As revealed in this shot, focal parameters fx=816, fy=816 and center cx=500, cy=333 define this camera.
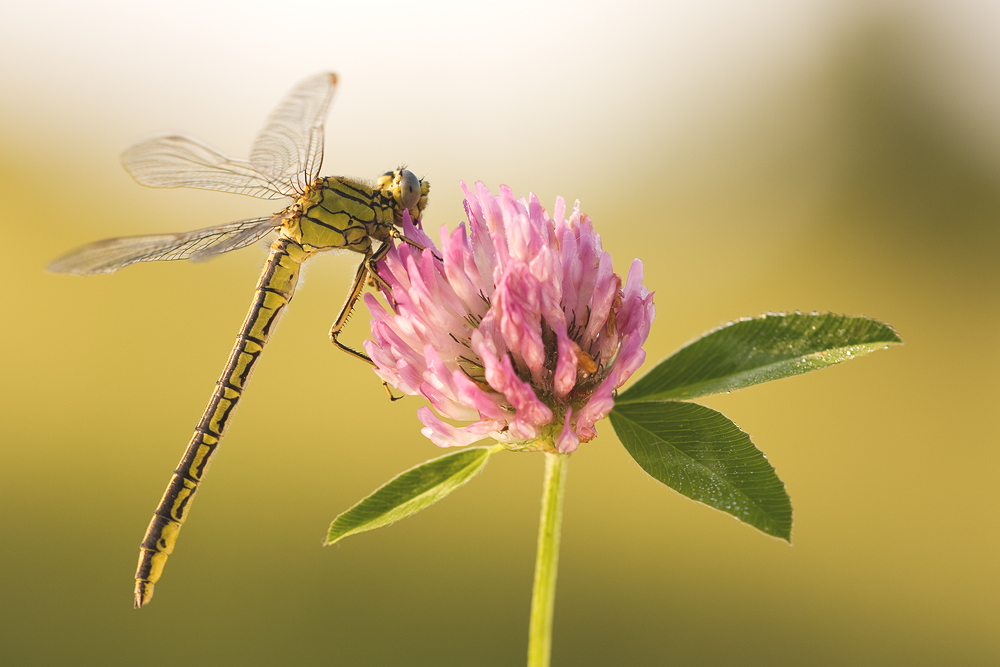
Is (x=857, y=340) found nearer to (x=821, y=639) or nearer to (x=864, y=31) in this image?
→ (x=821, y=639)

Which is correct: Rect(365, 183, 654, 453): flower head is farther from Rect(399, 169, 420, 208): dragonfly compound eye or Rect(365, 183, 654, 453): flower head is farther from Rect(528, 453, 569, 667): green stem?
Rect(399, 169, 420, 208): dragonfly compound eye

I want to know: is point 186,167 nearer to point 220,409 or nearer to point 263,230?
point 263,230

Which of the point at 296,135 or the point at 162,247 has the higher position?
the point at 296,135

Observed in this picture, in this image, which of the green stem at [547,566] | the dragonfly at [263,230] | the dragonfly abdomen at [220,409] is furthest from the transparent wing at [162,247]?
the green stem at [547,566]

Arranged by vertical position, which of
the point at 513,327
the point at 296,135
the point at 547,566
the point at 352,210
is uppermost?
the point at 296,135

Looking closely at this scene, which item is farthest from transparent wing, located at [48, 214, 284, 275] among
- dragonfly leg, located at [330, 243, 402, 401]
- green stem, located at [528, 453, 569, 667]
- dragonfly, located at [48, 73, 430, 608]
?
green stem, located at [528, 453, 569, 667]

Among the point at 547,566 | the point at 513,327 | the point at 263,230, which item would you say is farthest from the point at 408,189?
the point at 547,566

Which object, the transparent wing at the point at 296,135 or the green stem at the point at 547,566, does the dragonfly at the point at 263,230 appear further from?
the green stem at the point at 547,566

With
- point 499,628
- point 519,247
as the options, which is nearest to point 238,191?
point 519,247
